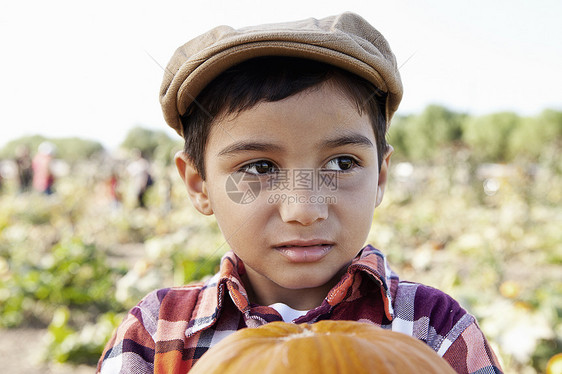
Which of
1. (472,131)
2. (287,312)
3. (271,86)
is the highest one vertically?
(472,131)

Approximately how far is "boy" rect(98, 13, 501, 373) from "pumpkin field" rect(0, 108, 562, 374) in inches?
57.5

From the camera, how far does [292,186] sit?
Result: 1.21 metres

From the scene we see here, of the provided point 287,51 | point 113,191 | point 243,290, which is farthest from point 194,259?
point 113,191

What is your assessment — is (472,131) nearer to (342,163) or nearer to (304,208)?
(342,163)

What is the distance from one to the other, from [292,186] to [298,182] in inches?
0.8

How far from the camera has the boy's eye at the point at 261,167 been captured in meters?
1.27

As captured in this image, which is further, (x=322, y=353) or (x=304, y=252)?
(x=304, y=252)

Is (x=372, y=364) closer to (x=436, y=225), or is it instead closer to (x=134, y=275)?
(x=134, y=275)

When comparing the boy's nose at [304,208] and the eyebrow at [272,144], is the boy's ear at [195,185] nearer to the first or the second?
the eyebrow at [272,144]

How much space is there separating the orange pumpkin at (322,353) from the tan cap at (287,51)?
717mm

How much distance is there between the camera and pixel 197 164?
154 centimetres

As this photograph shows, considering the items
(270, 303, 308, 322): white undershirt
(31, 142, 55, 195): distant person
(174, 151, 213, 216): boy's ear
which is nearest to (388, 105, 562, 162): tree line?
(31, 142, 55, 195): distant person

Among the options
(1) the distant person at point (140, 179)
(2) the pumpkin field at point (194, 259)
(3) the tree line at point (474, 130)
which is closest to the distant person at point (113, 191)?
(2) the pumpkin field at point (194, 259)

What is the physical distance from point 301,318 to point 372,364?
519 millimetres
